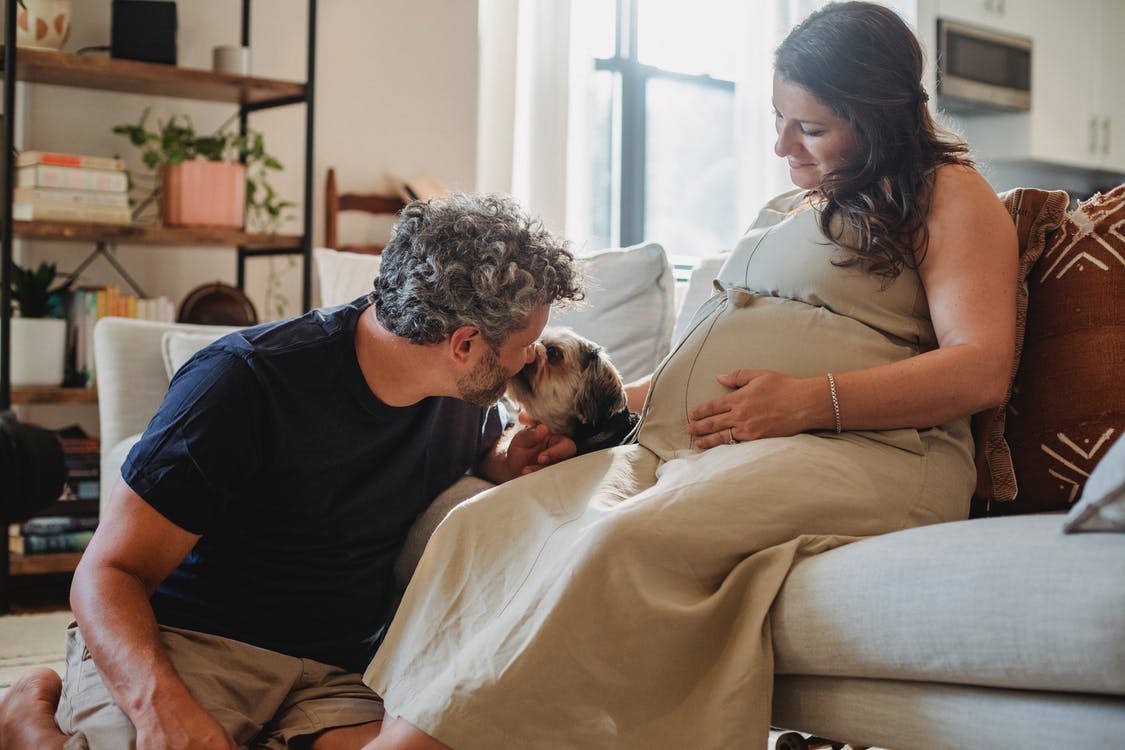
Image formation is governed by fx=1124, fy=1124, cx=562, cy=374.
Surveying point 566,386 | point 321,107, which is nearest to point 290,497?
point 566,386

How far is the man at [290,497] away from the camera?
4.17ft

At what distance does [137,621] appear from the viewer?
124 centimetres

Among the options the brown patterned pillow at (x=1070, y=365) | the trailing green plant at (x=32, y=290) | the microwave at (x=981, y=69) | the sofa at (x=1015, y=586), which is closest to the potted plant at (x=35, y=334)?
the trailing green plant at (x=32, y=290)

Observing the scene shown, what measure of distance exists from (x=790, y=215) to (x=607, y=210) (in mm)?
2889

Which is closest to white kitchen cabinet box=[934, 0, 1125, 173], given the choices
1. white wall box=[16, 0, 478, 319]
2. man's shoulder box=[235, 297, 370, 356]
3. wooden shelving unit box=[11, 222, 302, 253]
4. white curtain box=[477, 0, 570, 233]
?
white curtain box=[477, 0, 570, 233]

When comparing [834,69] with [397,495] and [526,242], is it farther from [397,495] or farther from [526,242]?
[397,495]

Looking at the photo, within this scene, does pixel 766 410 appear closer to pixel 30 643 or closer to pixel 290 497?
pixel 290 497

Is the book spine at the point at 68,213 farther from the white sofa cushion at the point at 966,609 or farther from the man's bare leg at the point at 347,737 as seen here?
the white sofa cushion at the point at 966,609

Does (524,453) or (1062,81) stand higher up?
(1062,81)

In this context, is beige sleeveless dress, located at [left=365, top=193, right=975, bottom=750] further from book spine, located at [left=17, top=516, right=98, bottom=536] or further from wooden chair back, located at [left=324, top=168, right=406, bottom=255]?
wooden chair back, located at [left=324, top=168, right=406, bottom=255]

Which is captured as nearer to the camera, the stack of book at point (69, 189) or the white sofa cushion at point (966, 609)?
the white sofa cushion at point (966, 609)

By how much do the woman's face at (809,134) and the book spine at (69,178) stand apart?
2111 millimetres

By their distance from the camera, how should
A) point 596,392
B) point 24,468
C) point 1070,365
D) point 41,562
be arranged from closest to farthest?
point 24,468, point 1070,365, point 596,392, point 41,562

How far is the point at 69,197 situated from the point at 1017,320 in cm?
247
